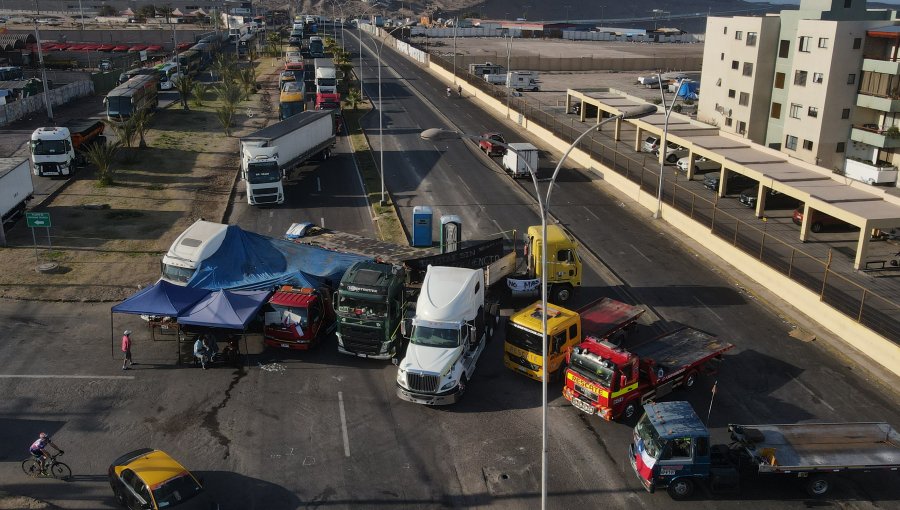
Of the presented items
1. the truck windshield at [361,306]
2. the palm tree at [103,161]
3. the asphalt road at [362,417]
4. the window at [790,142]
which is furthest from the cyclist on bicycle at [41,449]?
the window at [790,142]

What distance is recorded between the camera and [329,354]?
25812 mm

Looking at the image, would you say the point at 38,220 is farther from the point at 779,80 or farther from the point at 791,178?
the point at 779,80

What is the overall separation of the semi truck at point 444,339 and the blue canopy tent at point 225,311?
577 cm

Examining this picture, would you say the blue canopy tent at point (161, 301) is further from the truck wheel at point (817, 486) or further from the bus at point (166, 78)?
the bus at point (166, 78)

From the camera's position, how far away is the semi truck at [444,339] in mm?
22000

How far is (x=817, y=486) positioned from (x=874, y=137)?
38.6 meters

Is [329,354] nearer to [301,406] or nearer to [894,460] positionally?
[301,406]

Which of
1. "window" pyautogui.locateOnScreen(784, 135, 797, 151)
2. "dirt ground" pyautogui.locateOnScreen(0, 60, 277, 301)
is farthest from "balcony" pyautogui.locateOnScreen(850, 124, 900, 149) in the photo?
"dirt ground" pyautogui.locateOnScreen(0, 60, 277, 301)

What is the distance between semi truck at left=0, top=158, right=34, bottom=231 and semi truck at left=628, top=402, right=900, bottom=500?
33571 millimetres

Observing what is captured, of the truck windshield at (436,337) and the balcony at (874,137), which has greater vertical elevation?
the balcony at (874,137)

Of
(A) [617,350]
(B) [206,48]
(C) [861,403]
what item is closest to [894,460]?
(C) [861,403]

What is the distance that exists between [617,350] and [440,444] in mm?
6134

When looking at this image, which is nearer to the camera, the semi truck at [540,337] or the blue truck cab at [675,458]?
the blue truck cab at [675,458]

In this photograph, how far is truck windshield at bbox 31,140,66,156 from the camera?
45906mm
